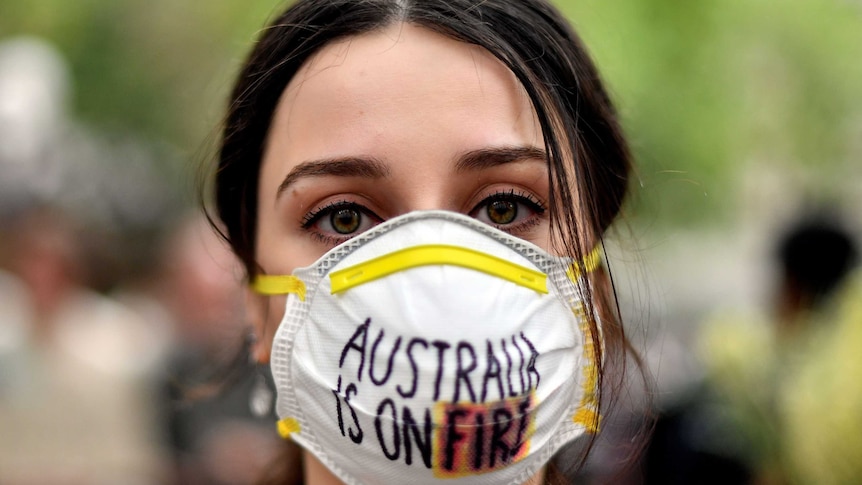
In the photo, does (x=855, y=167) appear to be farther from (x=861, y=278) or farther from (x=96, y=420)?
(x=96, y=420)

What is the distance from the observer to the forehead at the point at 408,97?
1952 millimetres

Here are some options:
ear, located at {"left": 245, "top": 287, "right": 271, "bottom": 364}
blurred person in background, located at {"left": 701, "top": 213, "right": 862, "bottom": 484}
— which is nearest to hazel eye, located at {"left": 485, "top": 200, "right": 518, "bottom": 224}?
ear, located at {"left": 245, "top": 287, "right": 271, "bottom": 364}

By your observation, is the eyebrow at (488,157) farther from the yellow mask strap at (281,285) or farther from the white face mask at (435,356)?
the yellow mask strap at (281,285)

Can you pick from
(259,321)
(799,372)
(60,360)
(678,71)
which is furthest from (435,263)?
(678,71)

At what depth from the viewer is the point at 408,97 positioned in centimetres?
196

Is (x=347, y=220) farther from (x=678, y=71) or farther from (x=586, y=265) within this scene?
(x=678, y=71)

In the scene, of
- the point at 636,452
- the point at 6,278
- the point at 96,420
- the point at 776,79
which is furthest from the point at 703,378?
the point at 776,79

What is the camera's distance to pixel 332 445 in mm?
2023

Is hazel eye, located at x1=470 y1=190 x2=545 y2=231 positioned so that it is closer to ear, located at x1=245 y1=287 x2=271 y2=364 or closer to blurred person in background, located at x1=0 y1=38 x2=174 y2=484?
ear, located at x1=245 y1=287 x2=271 y2=364

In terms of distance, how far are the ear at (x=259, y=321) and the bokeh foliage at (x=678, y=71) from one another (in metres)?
4.97

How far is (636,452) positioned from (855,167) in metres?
7.84

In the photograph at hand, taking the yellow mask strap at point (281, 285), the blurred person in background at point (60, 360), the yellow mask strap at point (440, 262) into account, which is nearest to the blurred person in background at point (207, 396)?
the blurred person in background at point (60, 360)

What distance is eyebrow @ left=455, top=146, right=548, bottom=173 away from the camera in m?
1.96

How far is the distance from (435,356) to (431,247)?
0.24 m
